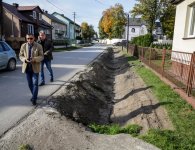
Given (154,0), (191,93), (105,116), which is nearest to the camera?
(191,93)

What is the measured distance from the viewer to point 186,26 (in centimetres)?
952

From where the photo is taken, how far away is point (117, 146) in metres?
3.98

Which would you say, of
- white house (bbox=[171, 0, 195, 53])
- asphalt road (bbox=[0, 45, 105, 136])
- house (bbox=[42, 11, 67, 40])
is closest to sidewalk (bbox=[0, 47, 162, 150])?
asphalt road (bbox=[0, 45, 105, 136])

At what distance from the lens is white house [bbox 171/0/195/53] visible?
8.97m

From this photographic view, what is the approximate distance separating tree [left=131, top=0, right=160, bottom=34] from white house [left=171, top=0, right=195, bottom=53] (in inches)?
1117

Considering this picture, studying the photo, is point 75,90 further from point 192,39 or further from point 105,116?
point 192,39

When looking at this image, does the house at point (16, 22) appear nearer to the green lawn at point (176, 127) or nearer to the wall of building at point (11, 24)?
the wall of building at point (11, 24)

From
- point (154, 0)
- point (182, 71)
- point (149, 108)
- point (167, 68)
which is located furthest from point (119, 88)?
point (154, 0)

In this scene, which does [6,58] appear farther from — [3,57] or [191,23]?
[191,23]

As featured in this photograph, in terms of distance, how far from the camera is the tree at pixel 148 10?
3722 centimetres

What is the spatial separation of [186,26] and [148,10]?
96.7 feet

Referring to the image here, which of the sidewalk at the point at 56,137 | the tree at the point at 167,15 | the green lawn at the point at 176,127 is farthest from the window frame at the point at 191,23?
the tree at the point at 167,15

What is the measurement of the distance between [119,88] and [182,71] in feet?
10.5

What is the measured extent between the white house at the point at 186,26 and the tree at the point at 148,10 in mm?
28361
